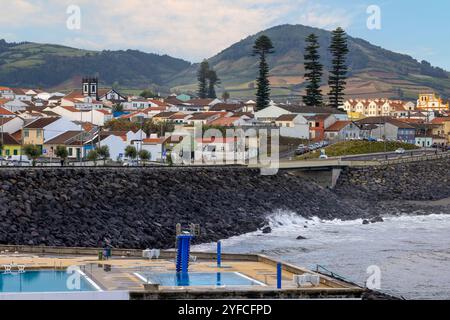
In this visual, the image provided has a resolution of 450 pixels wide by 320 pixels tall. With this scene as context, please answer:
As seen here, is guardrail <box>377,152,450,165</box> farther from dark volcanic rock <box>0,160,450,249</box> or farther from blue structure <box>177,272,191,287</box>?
blue structure <box>177,272,191,287</box>

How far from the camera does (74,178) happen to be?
40906 mm

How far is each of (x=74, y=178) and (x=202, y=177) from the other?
833 centimetres

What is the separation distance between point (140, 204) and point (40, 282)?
19490 millimetres

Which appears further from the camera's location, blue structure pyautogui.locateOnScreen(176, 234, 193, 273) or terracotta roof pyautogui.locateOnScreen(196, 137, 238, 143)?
terracotta roof pyautogui.locateOnScreen(196, 137, 238, 143)

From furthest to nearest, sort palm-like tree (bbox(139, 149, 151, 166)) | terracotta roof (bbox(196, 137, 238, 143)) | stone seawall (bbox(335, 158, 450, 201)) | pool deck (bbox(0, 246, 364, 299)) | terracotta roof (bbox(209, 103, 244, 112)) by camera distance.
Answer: terracotta roof (bbox(209, 103, 244, 112)) → terracotta roof (bbox(196, 137, 238, 143)) → palm-like tree (bbox(139, 149, 151, 166)) → stone seawall (bbox(335, 158, 450, 201)) → pool deck (bbox(0, 246, 364, 299))

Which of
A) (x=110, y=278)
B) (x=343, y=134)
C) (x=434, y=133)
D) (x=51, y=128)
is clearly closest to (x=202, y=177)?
(x=51, y=128)

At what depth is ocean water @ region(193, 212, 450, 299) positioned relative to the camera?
→ 30078 millimetres

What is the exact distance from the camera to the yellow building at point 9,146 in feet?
198

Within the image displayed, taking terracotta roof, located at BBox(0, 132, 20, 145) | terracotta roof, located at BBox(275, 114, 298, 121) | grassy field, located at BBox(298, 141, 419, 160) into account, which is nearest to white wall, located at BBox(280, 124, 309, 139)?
→ terracotta roof, located at BBox(275, 114, 298, 121)

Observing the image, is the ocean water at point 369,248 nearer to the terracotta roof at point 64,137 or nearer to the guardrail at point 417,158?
the guardrail at point 417,158

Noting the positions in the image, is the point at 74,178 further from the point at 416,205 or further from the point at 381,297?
the point at 416,205

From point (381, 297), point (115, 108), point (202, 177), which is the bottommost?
point (381, 297)

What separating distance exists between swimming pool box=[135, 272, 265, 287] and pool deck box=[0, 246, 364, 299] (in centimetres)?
18

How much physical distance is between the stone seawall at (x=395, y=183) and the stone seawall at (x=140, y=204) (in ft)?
22.7
